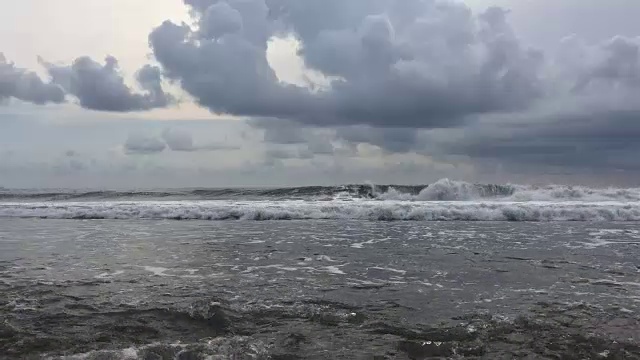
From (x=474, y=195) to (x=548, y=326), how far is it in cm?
2905

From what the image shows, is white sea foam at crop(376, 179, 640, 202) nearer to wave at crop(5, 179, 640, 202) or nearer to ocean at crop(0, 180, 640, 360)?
wave at crop(5, 179, 640, 202)

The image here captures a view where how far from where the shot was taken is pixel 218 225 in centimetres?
1994

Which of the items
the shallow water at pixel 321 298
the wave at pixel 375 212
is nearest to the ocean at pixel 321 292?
the shallow water at pixel 321 298

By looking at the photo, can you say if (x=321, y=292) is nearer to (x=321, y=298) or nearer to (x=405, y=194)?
(x=321, y=298)

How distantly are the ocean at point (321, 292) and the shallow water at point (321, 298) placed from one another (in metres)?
0.03

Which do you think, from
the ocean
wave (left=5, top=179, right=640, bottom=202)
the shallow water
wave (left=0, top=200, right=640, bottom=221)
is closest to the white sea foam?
wave (left=5, top=179, right=640, bottom=202)

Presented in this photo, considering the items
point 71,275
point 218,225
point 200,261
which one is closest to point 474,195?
point 218,225

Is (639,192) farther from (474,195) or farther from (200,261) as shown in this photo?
(200,261)

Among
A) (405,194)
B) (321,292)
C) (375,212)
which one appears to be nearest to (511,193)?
(405,194)

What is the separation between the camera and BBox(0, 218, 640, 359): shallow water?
5.47m

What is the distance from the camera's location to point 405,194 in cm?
3519

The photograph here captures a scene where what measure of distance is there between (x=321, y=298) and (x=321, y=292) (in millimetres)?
410

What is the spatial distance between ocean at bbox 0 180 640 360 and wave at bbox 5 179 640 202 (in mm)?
14888

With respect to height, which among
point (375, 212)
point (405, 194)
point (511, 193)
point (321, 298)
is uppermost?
point (511, 193)
